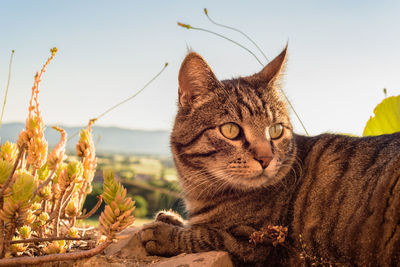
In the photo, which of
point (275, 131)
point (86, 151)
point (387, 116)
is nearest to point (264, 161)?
point (275, 131)

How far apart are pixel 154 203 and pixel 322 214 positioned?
170 centimetres

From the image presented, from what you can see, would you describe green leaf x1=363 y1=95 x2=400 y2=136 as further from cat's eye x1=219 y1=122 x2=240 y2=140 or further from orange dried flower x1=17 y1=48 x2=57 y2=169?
orange dried flower x1=17 y1=48 x2=57 y2=169

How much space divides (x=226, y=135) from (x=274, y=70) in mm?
692

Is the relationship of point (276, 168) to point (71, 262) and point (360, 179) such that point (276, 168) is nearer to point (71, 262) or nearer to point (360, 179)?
point (360, 179)

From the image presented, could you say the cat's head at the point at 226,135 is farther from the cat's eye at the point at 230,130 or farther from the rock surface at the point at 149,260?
the rock surface at the point at 149,260

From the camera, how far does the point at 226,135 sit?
2094 millimetres

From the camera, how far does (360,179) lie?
198 centimetres

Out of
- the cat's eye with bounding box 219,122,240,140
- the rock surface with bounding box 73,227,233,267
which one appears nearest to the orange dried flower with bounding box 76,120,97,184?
the rock surface with bounding box 73,227,233,267

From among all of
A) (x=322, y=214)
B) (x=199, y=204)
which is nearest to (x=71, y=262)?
(x=199, y=204)

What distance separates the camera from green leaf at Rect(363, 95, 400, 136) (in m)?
3.39

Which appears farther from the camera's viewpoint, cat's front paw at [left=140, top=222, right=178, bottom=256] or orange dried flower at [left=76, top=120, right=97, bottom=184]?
cat's front paw at [left=140, top=222, right=178, bottom=256]

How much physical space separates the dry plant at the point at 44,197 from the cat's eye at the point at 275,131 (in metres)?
1.14

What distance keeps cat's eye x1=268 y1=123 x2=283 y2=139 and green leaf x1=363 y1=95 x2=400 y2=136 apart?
1698 millimetres

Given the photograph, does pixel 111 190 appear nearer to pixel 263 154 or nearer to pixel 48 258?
pixel 48 258
